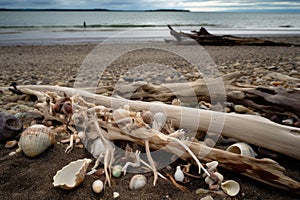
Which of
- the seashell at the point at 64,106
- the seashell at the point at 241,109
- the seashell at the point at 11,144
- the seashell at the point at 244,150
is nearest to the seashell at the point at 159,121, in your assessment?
the seashell at the point at 244,150

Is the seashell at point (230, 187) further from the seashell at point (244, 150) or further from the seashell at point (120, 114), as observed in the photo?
the seashell at point (120, 114)

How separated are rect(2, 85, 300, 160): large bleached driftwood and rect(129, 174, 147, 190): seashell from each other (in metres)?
0.68

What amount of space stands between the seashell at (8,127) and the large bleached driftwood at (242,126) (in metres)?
0.95

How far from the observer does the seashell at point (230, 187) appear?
60.4 inches

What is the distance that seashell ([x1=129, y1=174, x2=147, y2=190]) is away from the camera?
1623mm

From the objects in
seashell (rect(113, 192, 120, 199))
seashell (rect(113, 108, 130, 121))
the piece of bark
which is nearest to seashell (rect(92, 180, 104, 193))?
seashell (rect(113, 192, 120, 199))

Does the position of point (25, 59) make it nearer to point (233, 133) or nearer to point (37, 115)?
point (37, 115)

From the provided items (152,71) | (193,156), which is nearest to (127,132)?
(193,156)

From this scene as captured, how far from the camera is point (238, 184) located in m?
1.57

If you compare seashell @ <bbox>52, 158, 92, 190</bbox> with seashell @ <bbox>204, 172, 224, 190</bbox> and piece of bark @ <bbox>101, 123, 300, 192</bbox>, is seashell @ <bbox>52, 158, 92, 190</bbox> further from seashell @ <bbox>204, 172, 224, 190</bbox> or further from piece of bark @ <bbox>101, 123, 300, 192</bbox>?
seashell @ <bbox>204, 172, 224, 190</bbox>

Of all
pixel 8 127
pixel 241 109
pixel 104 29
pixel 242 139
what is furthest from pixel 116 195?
pixel 104 29

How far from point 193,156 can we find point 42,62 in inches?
247

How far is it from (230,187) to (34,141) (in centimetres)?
135

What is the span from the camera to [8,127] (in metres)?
2.10
